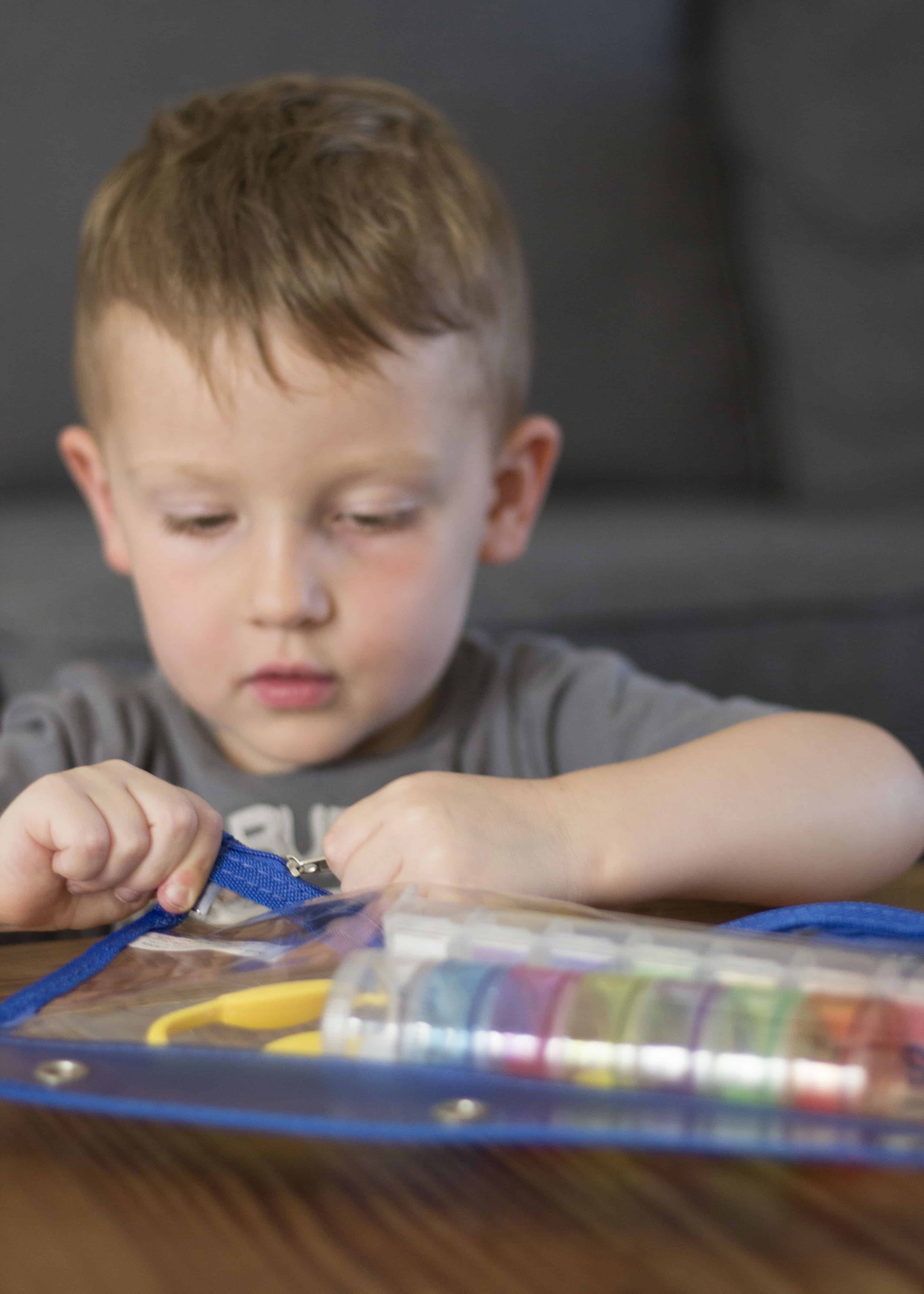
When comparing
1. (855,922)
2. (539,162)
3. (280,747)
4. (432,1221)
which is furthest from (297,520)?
(539,162)

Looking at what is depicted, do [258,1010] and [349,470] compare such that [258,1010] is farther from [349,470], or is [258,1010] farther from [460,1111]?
[349,470]

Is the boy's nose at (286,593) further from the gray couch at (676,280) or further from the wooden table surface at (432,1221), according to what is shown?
the gray couch at (676,280)

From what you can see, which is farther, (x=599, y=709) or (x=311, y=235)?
(x=599, y=709)

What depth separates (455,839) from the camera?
585 mm

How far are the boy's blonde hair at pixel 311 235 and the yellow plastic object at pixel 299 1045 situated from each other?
46cm

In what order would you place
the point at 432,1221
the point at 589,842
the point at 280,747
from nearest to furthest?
the point at 432,1221 → the point at 589,842 → the point at 280,747

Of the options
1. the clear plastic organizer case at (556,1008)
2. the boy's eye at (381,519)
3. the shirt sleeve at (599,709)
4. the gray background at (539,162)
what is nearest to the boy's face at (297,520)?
the boy's eye at (381,519)

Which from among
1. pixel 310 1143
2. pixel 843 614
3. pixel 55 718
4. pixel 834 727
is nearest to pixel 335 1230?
pixel 310 1143

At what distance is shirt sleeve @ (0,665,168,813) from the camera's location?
0.89 metres

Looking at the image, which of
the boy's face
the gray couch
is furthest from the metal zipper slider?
the gray couch

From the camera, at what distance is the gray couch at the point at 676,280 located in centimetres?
147

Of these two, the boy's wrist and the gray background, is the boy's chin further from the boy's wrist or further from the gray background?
the gray background

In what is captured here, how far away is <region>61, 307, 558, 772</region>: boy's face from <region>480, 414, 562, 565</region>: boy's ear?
0.17ft

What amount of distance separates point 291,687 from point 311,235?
10.7 inches
